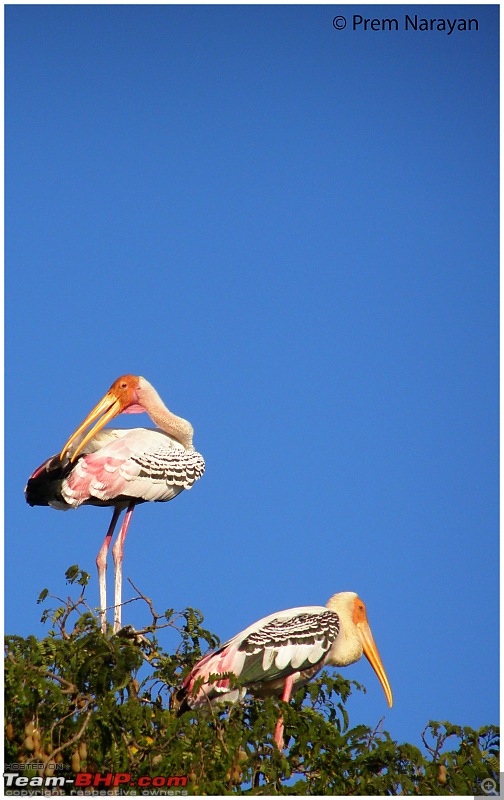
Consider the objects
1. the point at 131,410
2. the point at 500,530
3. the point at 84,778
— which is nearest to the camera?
the point at 84,778

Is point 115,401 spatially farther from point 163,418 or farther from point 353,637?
point 353,637

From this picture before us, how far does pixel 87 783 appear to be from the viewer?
8.61 m

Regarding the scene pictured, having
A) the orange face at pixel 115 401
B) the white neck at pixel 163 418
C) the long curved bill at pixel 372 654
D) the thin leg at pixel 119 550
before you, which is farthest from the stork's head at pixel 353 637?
the orange face at pixel 115 401

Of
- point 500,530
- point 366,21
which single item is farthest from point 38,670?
point 366,21

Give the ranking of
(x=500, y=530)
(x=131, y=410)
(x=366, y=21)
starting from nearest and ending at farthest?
1. (x=500, y=530)
2. (x=366, y=21)
3. (x=131, y=410)

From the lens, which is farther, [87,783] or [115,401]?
[115,401]

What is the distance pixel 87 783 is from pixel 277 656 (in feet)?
7.74

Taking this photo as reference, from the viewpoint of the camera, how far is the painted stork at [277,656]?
1016cm

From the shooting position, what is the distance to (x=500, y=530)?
973cm

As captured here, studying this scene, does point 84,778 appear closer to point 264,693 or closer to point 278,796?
→ point 278,796

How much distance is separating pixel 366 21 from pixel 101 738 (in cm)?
631

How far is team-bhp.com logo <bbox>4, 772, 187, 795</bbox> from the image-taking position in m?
8.45

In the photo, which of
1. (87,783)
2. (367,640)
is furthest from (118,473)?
(87,783)

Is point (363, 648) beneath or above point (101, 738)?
above
